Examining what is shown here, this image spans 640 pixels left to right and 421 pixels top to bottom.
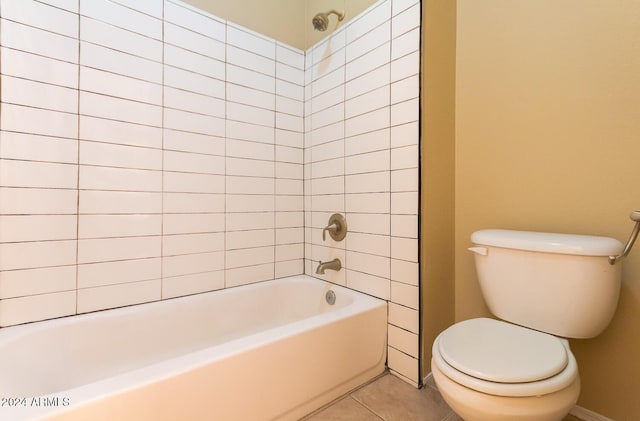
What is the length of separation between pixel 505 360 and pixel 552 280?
38 centimetres

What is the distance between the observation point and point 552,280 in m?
0.98

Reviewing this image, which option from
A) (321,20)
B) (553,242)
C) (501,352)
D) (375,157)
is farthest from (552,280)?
(321,20)

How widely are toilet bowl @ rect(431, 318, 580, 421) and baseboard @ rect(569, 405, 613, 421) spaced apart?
494 mm

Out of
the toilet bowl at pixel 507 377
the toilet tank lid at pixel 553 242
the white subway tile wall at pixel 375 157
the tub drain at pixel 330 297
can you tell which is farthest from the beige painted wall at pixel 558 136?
the tub drain at pixel 330 297

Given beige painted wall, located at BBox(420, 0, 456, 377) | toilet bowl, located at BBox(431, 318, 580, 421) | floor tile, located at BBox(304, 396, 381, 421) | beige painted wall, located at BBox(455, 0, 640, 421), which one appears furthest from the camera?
beige painted wall, located at BBox(420, 0, 456, 377)

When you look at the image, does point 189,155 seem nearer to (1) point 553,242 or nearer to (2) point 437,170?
(2) point 437,170

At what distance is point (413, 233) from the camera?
1.32 metres

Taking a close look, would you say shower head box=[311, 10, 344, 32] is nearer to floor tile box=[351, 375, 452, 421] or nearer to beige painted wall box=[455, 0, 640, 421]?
beige painted wall box=[455, 0, 640, 421]

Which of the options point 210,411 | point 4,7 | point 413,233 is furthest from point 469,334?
point 4,7

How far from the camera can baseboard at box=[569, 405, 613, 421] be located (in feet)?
3.55

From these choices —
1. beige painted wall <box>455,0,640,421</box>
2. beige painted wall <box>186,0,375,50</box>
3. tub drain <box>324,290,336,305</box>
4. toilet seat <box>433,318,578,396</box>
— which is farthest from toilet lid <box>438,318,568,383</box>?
beige painted wall <box>186,0,375,50</box>

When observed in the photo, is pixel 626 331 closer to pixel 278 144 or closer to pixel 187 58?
pixel 278 144

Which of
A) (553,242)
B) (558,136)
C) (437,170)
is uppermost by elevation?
(558,136)

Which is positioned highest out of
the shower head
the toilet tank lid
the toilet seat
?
the shower head
